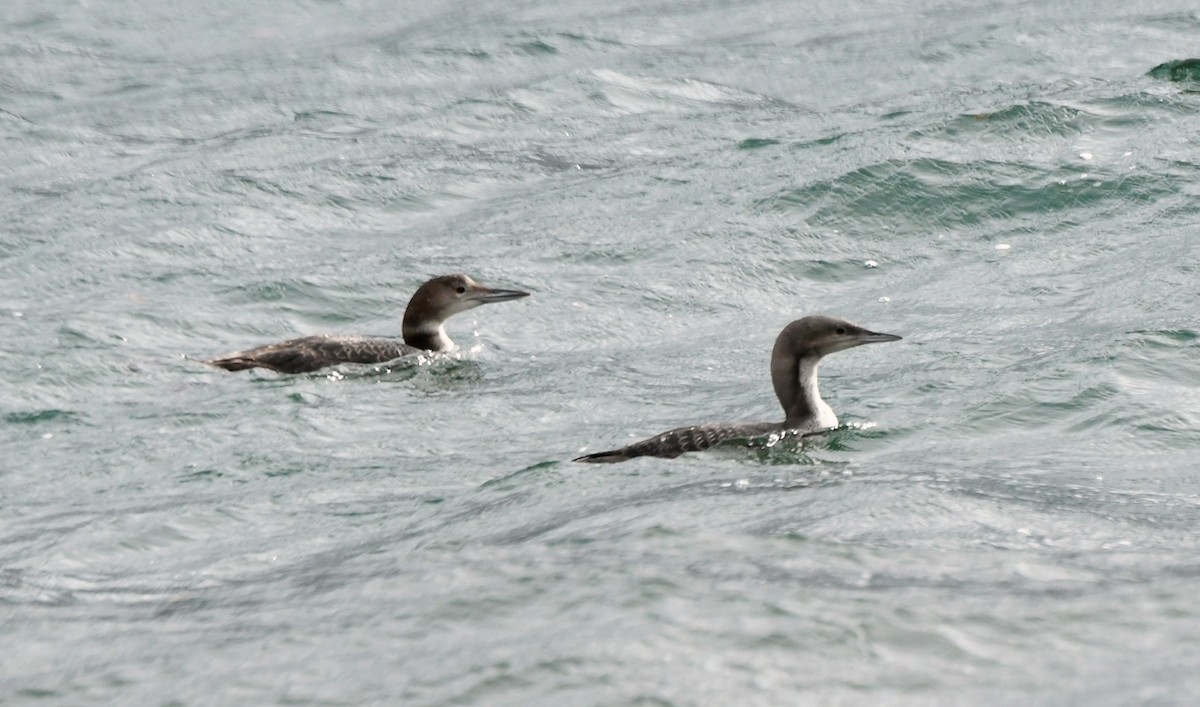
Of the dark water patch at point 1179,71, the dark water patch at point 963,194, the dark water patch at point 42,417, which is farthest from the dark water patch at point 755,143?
the dark water patch at point 42,417

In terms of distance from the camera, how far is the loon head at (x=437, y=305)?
46.3 ft

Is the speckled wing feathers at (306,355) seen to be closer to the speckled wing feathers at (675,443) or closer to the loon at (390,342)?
the loon at (390,342)

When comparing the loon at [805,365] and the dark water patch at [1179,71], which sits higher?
the dark water patch at [1179,71]

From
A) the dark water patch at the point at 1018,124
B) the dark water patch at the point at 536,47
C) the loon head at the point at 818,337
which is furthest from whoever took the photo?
the dark water patch at the point at 536,47

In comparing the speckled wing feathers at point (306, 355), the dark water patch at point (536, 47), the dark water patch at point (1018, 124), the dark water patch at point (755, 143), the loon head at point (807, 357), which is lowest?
the speckled wing feathers at point (306, 355)

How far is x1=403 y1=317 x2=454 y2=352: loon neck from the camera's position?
46.3 ft

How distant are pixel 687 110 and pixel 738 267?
517 centimetres

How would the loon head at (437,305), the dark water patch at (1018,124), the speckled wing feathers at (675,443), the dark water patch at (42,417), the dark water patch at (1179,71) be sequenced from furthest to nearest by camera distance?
1. the dark water patch at (1179,71)
2. the dark water patch at (1018,124)
3. the loon head at (437,305)
4. the dark water patch at (42,417)
5. the speckled wing feathers at (675,443)

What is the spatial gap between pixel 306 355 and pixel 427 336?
4.22 feet

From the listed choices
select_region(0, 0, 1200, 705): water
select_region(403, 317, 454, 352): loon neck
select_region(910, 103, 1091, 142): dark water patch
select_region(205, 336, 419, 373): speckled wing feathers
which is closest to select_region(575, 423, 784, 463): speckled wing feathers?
select_region(0, 0, 1200, 705): water

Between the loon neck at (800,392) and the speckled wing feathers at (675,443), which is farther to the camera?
the loon neck at (800,392)

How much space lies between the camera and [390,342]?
1387 cm

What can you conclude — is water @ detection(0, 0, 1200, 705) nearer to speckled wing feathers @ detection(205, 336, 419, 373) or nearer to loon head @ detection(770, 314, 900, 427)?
speckled wing feathers @ detection(205, 336, 419, 373)

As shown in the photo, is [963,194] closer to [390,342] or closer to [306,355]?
[390,342]
